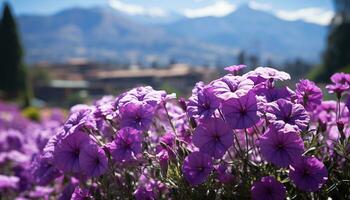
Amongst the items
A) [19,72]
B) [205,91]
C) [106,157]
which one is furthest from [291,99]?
[19,72]

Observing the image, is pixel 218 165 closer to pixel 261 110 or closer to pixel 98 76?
pixel 261 110

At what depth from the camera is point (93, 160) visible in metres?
1.86

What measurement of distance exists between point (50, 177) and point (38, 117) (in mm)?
12087

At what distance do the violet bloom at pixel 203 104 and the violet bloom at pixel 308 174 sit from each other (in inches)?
13.9

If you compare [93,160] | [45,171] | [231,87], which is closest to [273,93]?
[231,87]

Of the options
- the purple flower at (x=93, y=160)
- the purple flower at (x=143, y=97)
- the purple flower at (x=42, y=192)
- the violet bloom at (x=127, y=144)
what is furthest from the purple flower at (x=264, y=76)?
the purple flower at (x=42, y=192)

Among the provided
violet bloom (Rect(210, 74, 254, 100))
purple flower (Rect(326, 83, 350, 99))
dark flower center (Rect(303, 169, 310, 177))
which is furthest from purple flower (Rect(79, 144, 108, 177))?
purple flower (Rect(326, 83, 350, 99))

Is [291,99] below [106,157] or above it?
above

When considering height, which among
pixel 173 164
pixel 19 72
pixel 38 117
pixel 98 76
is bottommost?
pixel 98 76

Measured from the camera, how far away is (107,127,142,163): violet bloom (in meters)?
1.84

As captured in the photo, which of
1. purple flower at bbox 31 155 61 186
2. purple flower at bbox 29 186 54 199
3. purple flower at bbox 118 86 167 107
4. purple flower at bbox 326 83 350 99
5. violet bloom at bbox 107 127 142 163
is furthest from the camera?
purple flower at bbox 29 186 54 199

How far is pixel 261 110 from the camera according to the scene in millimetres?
1728

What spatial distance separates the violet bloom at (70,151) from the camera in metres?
1.92

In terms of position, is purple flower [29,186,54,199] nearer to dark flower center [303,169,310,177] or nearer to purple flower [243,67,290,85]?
purple flower [243,67,290,85]
